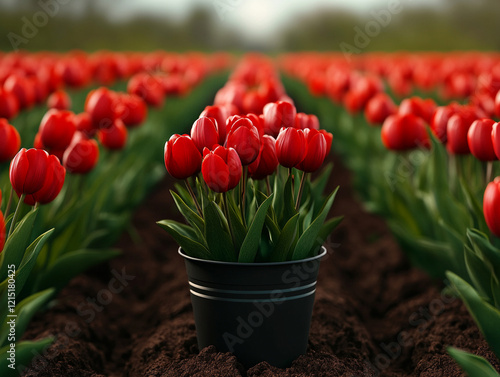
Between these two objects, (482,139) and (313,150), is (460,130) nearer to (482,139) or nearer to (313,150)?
(482,139)


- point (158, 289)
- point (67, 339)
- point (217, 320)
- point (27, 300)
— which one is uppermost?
point (27, 300)

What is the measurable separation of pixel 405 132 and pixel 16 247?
213 cm

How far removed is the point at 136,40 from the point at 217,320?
163 ft

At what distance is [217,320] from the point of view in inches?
81.6

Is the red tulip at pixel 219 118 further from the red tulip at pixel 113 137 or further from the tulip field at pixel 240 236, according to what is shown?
the red tulip at pixel 113 137

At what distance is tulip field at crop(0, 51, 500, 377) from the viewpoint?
1960 millimetres

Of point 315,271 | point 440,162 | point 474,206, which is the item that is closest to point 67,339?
point 315,271

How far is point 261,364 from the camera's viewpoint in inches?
80.2

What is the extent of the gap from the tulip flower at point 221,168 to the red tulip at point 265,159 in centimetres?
18

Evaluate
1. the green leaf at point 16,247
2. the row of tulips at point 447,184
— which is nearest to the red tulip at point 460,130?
the row of tulips at point 447,184

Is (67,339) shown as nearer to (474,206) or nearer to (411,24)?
(474,206)

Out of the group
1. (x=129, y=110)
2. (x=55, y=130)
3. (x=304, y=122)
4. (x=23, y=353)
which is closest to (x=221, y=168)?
(x=304, y=122)

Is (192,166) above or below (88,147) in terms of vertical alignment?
above

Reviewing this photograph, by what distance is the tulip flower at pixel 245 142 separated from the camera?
193cm
